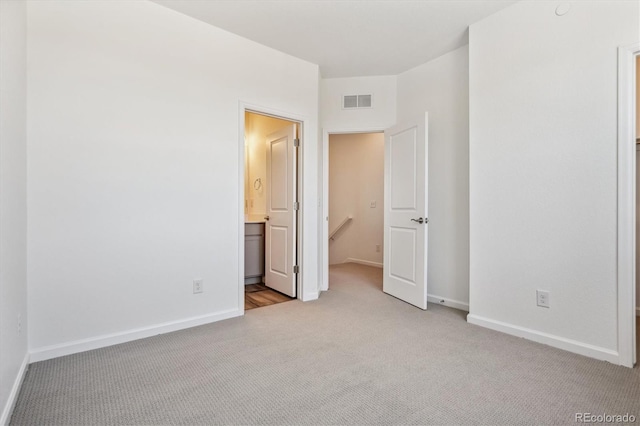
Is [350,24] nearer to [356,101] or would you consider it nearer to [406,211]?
[356,101]

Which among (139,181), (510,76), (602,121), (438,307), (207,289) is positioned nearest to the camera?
(602,121)

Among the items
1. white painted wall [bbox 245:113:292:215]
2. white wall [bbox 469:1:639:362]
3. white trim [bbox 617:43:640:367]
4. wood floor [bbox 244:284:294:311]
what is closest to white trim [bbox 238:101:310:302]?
wood floor [bbox 244:284:294:311]

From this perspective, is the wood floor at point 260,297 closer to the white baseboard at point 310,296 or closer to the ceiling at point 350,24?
the white baseboard at point 310,296

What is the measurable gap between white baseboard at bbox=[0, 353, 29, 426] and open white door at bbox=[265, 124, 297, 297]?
7.52 ft

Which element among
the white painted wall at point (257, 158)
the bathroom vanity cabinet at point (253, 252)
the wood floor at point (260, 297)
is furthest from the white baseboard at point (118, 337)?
the white painted wall at point (257, 158)

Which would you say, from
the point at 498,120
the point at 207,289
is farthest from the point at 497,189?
the point at 207,289

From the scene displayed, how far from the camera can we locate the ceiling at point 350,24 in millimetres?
2551

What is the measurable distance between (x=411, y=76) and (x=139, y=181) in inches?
125

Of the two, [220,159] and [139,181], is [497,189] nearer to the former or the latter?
[220,159]

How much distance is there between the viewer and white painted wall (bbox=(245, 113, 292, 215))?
4.62 metres

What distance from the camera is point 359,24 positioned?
2834 millimetres

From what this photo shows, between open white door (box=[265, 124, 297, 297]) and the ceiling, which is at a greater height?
the ceiling

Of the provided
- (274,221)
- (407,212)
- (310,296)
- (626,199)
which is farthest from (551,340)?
(274,221)

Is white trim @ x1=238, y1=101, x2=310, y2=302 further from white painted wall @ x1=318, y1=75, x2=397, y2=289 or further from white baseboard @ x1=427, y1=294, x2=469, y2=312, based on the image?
white baseboard @ x1=427, y1=294, x2=469, y2=312
